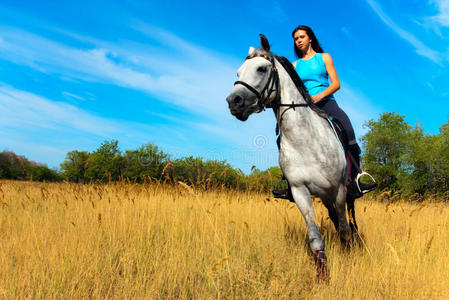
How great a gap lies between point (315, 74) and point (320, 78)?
10cm

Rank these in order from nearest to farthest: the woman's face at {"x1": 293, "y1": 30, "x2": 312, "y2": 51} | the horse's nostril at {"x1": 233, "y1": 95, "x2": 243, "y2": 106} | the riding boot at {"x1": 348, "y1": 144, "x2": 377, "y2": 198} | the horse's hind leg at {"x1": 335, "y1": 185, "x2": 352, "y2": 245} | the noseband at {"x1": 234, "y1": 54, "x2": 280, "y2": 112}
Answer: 1. the horse's nostril at {"x1": 233, "y1": 95, "x2": 243, "y2": 106}
2. the noseband at {"x1": 234, "y1": 54, "x2": 280, "y2": 112}
3. the horse's hind leg at {"x1": 335, "y1": 185, "x2": 352, "y2": 245}
4. the riding boot at {"x1": 348, "y1": 144, "x2": 377, "y2": 198}
5. the woman's face at {"x1": 293, "y1": 30, "x2": 312, "y2": 51}

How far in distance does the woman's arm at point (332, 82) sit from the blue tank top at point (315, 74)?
93mm

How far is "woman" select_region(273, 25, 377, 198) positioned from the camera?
424 cm

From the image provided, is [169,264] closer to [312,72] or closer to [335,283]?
[335,283]

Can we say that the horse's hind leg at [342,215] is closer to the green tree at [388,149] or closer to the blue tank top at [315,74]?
the blue tank top at [315,74]

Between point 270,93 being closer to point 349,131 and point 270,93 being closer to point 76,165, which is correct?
point 349,131

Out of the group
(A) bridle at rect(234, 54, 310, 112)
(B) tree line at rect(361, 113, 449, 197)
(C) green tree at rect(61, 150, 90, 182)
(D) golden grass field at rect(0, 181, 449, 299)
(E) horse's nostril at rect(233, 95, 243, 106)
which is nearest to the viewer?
(D) golden grass field at rect(0, 181, 449, 299)

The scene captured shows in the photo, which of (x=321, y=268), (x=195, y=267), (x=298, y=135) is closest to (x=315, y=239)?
(x=321, y=268)

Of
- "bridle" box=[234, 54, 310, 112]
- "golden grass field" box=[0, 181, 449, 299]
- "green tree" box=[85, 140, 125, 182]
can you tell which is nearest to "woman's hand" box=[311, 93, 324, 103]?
"bridle" box=[234, 54, 310, 112]

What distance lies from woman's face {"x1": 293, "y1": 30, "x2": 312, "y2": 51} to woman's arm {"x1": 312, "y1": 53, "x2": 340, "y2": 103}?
0.43m

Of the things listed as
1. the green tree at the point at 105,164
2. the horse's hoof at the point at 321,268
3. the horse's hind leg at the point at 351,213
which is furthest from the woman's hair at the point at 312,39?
the green tree at the point at 105,164

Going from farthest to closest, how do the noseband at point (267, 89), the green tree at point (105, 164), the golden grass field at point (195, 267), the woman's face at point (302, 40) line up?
the green tree at point (105, 164), the woman's face at point (302, 40), the noseband at point (267, 89), the golden grass field at point (195, 267)

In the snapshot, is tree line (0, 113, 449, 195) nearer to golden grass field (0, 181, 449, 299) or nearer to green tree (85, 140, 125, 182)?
green tree (85, 140, 125, 182)

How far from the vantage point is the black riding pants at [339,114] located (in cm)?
422
